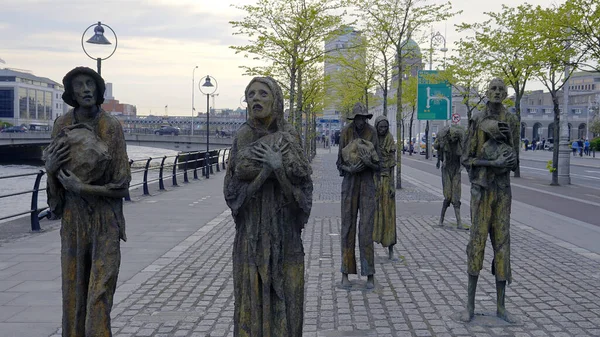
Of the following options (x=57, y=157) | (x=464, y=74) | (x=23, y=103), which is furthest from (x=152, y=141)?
(x=23, y=103)

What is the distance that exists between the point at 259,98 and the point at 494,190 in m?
3.31

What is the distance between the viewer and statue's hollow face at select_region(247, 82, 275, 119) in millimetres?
3805

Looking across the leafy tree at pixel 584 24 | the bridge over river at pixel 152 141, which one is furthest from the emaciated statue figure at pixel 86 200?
the bridge over river at pixel 152 141

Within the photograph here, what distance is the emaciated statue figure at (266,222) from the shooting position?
3771 millimetres

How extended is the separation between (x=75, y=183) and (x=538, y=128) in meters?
101

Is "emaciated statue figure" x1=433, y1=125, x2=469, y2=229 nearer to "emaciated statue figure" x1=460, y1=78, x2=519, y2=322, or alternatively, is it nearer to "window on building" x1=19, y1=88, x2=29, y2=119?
"emaciated statue figure" x1=460, y1=78, x2=519, y2=322

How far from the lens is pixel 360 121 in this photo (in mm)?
7684

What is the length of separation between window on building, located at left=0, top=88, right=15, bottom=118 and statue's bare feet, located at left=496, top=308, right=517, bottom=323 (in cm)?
11727

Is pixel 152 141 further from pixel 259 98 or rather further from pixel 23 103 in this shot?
pixel 23 103

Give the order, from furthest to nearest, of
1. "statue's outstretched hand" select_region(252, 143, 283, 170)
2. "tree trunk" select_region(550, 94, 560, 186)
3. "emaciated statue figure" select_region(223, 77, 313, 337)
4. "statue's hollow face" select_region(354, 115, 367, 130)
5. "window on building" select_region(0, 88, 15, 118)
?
1. "window on building" select_region(0, 88, 15, 118)
2. "tree trunk" select_region(550, 94, 560, 186)
3. "statue's hollow face" select_region(354, 115, 367, 130)
4. "emaciated statue figure" select_region(223, 77, 313, 337)
5. "statue's outstretched hand" select_region(252, 143, 283, 170)

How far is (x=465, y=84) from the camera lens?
32.9 m

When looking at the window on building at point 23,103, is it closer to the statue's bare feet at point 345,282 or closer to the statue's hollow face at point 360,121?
the statue's hollow face at point 360,121

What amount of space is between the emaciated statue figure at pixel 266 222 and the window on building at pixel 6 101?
388 feet

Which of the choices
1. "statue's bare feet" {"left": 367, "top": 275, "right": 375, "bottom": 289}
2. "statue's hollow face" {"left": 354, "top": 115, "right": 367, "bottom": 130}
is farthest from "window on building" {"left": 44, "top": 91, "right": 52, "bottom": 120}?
"statue's bare feet" {"left": 367, "top": 275, "right": 375, "bottom": 289}
